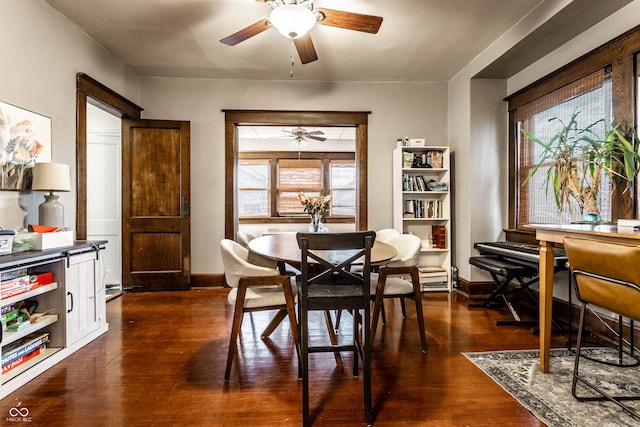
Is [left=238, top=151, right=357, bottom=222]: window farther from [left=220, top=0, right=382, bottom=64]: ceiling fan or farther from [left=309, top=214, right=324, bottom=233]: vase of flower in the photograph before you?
[left=220, top=0, right=382, bottom=64]: ceiling fan

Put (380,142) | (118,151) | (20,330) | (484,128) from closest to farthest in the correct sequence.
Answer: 1. (20,330)
2. (484,128)
3. (118,151)
4. (380,142)

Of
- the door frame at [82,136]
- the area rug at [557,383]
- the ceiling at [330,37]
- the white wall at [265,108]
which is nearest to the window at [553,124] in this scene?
the ceiling at [330,37]

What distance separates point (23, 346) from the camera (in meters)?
2.16

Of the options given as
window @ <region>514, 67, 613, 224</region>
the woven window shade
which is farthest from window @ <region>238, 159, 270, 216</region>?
window @ <region>514, 67, 613, 224</region>

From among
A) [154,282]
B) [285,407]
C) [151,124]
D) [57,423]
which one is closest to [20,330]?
[57,423]

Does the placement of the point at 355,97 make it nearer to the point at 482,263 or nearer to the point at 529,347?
the point at 482,263

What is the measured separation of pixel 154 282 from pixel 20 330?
2.20 metres

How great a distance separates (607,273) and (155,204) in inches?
174

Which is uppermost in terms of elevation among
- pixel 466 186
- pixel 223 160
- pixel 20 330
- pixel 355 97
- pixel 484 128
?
pixel 355 97

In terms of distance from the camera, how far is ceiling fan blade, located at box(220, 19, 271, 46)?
2648 mm

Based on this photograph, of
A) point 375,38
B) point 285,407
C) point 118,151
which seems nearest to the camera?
point 285,407

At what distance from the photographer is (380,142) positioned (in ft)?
15.5

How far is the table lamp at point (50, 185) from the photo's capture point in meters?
2.55

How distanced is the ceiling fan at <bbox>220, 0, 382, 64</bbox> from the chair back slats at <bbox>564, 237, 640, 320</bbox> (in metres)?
2.00
